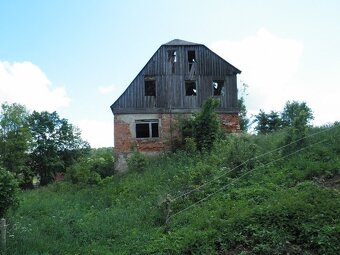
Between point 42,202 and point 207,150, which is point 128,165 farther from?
point 42,202

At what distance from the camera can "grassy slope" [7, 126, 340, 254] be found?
9359 millimetres

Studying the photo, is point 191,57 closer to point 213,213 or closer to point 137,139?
point 137,139

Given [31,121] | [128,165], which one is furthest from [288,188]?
[31,121]

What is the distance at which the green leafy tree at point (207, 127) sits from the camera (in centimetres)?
2191

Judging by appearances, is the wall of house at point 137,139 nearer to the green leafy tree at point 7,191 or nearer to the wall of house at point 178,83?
the wall of house at point 178,83

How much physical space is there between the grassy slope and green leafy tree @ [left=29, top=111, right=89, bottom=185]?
12845 millimetres

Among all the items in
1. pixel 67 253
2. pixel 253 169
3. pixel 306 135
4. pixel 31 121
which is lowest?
pixel 67 253

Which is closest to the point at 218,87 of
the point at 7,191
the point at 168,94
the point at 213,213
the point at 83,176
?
the point at 168,94

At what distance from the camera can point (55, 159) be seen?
31.0 m

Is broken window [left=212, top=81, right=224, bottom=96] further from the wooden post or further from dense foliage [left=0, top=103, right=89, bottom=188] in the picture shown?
the wooden post

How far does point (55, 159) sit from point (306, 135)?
20442 mm

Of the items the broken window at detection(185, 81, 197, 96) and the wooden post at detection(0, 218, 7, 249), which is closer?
the wooden post at detection(0, 218, 7, 249)

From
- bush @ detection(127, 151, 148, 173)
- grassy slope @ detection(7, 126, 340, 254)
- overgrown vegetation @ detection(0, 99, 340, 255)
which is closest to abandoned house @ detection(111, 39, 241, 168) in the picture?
bush @ detection(127, 151, 148, 173)

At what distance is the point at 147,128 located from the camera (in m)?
25.1
